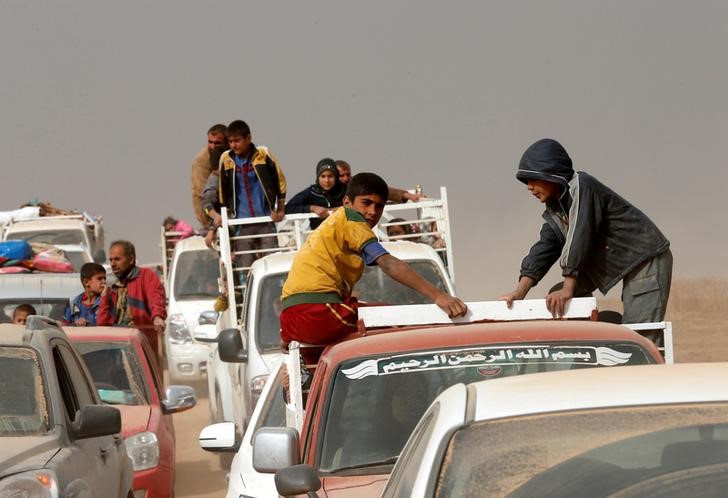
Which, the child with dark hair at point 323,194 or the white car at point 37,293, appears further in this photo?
the child with dark hair at point 323,194

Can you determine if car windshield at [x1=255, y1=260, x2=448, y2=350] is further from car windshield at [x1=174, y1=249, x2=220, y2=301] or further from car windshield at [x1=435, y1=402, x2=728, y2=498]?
car windshield at [x1=174, y1=249, x2=220, y2=301]

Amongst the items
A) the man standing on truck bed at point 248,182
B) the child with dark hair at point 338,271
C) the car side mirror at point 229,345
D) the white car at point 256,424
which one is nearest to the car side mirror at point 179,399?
the car side mirror at point 229,345

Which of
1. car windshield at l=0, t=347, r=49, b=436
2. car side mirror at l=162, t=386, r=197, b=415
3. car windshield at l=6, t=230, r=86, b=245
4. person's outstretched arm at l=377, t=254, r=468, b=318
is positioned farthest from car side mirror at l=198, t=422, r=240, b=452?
car windshield at l=6, t=230, r=86, b=245

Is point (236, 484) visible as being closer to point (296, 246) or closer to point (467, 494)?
point (467, 494)

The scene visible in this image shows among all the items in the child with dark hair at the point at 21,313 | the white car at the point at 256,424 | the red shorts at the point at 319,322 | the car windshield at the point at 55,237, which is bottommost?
the car windshield at the point at 55,237

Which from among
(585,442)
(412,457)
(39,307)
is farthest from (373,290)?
(585,442)

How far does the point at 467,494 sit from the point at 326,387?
254 centimetres

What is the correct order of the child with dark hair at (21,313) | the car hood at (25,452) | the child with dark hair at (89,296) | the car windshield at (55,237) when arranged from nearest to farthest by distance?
the car hood at (25,452) → the child with dark hair at (21,313) → the child with dark hair at (89,296) → the car windshield at (55,237)

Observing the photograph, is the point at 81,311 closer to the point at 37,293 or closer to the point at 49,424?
the point at 37,293

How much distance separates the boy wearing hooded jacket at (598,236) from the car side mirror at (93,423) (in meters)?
1.93

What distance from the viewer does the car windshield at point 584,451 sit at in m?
4.21

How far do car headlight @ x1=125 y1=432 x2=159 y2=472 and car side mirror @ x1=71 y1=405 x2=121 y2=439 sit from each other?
2.82 m

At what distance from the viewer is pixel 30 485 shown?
6.80 m

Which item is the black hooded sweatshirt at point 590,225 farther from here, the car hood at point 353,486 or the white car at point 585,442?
the white car at point 585,442
